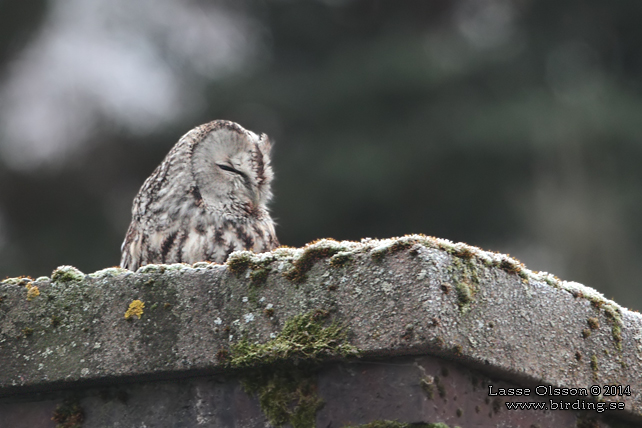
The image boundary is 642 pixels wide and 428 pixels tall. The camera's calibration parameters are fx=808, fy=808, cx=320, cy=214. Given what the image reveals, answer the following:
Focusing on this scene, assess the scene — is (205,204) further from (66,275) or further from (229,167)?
(66,275)

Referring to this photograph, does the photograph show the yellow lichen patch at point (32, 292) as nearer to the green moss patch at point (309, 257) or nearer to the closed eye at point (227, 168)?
the green moss patch at point (309, 257)

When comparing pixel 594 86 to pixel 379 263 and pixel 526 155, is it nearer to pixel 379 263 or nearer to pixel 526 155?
pixel 526 155

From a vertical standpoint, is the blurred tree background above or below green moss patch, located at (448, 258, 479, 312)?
above

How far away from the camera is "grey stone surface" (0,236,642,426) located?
156 centimetres

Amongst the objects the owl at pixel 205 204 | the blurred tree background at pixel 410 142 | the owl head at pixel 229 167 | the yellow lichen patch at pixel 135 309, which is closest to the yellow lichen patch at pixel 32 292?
the yellow lichen patch at pixel 135 309

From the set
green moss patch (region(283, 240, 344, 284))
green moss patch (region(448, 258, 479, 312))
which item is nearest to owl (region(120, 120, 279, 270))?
green moss patch (region(283, 240, 344, 284))

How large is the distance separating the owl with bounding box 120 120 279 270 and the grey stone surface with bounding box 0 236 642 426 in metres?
0.93

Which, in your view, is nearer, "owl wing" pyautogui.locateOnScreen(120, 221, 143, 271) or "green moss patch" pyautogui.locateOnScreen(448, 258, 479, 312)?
"green moss patch" pyautogui.locateOnScreen(448, 258, 479, 312)

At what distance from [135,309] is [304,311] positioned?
0.38m

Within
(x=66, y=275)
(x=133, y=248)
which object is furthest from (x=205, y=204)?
(x=66, y=275)

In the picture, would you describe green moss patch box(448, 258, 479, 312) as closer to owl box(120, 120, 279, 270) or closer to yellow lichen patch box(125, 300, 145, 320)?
yellow lichen patch box(125, 300, 145, 320)

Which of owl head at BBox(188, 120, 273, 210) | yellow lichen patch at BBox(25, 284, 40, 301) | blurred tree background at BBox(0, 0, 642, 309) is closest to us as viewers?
yellow lichen patch at BBox(25, 284, 40, 301)

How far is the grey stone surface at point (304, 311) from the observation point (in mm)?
1559

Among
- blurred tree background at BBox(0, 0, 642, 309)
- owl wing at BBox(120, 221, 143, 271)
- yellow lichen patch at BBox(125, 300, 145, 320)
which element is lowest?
yellow lichen patch at BBox(125, 300, 145, 320)
